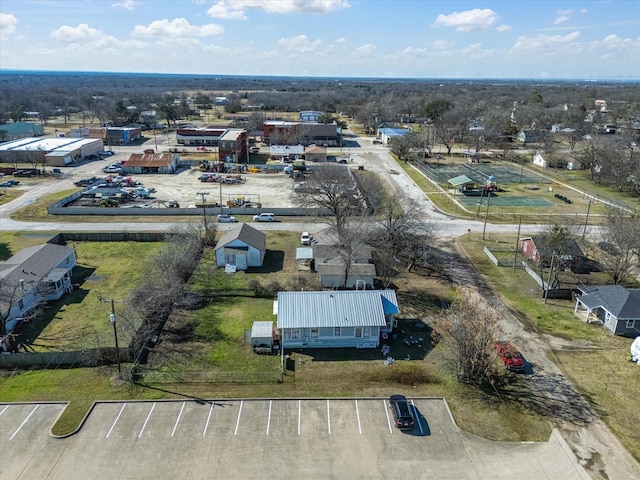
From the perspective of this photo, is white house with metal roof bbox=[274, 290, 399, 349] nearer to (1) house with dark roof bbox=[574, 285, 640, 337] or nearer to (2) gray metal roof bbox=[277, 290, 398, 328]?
(2) gray metal roof bbox=[277, 290, 398, 328]

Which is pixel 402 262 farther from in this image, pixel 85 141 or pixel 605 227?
pixel 85 141

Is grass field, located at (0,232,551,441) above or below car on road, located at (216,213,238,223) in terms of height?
below

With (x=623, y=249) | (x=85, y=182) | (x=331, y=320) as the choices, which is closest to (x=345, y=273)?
(x=331, y=320)

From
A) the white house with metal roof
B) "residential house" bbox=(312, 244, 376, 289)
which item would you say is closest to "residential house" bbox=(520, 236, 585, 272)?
"residential house" bbox=(312, 244, 376, 289)

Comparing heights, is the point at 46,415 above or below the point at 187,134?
below

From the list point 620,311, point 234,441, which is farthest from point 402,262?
point 234,441

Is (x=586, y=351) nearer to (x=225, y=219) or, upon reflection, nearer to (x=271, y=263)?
(x=271, y=263)
